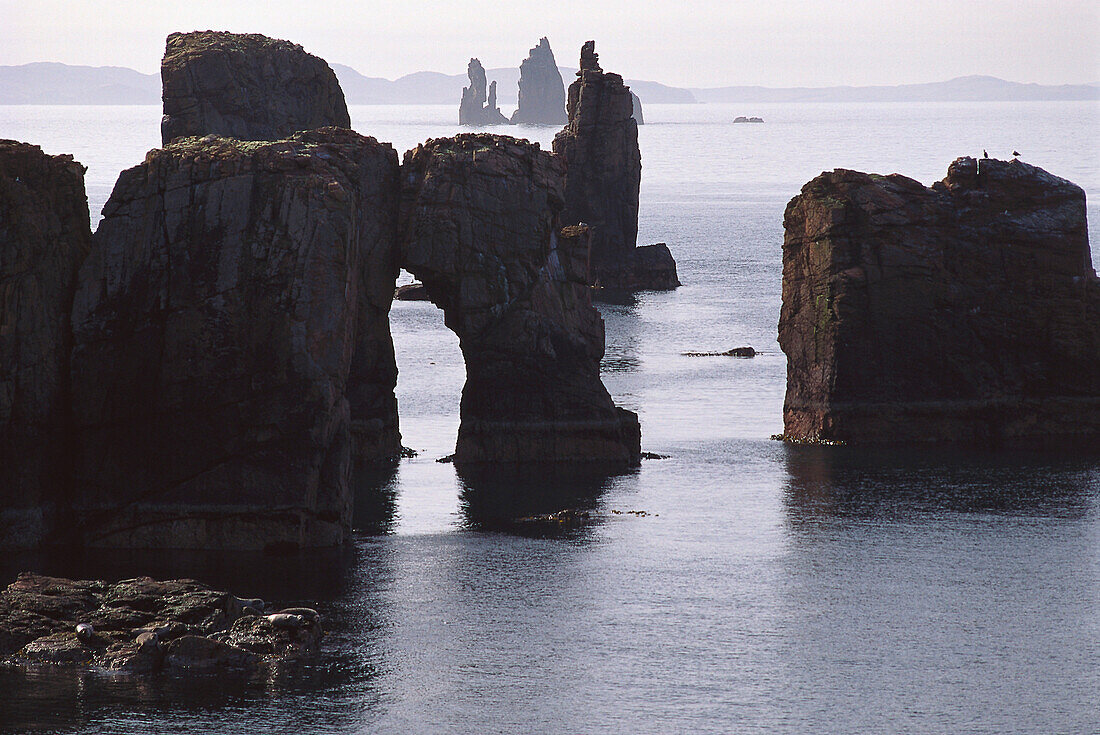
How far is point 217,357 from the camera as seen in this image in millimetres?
57250

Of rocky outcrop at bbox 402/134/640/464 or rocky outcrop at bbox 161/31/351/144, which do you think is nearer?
rocky outcrop at bbox 402/134/640/464

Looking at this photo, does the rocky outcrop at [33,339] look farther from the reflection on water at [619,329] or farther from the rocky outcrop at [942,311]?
the reflection on water at [619,329]

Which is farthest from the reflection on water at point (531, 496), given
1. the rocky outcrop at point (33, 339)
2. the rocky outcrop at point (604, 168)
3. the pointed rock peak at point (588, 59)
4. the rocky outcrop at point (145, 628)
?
the pointed rock peak at point (588, 59)

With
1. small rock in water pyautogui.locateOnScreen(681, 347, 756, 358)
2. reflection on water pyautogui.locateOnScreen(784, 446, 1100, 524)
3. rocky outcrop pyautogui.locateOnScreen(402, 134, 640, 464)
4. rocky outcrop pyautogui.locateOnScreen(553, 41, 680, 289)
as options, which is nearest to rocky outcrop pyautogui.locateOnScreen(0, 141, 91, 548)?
rocky outcrop pyautogui.locateOnScreen(402, 134, 640, 464)

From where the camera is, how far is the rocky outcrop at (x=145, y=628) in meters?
44.0

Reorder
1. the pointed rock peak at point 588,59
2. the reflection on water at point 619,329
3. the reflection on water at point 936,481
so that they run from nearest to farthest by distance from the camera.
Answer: the reflection on water at point 936,481 < the reflection on water at point 619,329 < the pointed rock peak at point 588,59

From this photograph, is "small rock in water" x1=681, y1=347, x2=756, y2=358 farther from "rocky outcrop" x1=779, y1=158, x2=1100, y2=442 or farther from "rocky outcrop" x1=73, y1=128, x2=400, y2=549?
"rocky outcrop" x1=73, y1=128, x2=400, y2=549

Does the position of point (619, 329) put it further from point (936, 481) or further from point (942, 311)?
point (936, 481)

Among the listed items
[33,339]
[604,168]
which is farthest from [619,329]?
[33,339]

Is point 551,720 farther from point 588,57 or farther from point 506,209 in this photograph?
point 588,57

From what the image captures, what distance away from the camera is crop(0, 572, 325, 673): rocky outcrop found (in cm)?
4400

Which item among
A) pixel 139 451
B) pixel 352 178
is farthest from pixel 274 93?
pixel 139 451

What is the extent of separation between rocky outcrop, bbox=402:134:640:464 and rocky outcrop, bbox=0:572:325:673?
2764 centimetres

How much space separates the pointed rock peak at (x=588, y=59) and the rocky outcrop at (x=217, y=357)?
3625 inches
